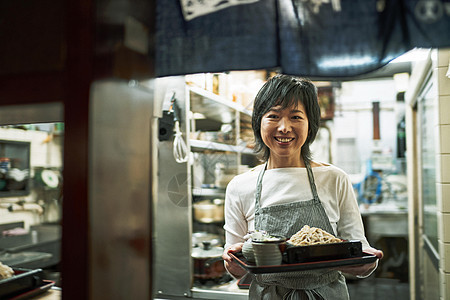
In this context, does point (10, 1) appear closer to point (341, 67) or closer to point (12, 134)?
point (341, 67)

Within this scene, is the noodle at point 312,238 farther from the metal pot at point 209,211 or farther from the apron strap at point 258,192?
the metal pot at point 209,211

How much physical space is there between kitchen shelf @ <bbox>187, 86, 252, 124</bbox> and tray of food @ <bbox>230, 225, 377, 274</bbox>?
190 centimetres

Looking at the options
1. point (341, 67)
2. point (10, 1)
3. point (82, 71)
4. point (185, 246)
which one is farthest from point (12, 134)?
point (341, 67)

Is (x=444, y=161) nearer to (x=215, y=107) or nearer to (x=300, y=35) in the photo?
(x=300, y=35)

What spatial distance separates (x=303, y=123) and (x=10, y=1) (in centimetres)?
141

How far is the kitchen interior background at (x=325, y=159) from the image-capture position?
3598 mm

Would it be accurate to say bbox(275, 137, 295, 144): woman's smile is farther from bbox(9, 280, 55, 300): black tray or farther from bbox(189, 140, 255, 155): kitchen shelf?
bbox(9, 280, 55, 300): black tray

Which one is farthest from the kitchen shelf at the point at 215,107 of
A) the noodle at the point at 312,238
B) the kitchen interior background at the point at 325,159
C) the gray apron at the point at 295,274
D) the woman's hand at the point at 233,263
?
the noodle at the point at 312,238

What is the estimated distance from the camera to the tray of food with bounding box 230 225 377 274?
1.43 meters

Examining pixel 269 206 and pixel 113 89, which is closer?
pixel 113 89

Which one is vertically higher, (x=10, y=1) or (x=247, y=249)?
(x=10, y=1)

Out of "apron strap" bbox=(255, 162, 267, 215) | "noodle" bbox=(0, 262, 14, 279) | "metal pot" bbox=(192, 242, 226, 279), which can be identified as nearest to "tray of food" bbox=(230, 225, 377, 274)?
"apron strap" bbox=(255, 162, 267, 215)

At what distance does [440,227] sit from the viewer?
2.48m

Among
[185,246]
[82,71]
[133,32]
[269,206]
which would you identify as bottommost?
[185,246]
